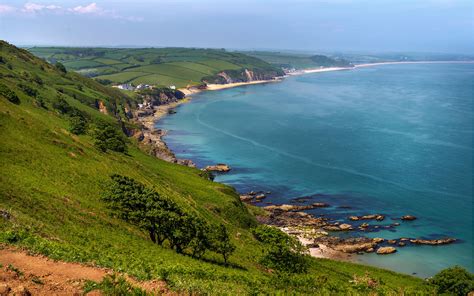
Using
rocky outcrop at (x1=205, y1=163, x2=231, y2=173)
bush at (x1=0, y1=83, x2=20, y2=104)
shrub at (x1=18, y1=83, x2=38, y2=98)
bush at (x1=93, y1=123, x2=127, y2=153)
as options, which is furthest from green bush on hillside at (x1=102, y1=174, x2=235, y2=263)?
rocky outcrop at (x1=205, y1=163, x2=231, y2=173)

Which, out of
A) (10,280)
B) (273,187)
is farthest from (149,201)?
(273,187)

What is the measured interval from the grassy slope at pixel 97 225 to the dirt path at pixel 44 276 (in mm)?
1140

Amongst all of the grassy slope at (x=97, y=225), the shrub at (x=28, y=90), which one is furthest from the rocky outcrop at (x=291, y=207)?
the shrub at (x=28, y=90)

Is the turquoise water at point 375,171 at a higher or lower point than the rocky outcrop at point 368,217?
higher

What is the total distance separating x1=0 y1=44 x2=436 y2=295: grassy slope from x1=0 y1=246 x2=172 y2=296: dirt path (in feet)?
3.74

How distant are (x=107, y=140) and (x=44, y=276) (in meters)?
76.3

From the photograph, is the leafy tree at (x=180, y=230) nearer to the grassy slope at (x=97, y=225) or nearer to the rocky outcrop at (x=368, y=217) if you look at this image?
the grassy slope at (x=97, y=225)

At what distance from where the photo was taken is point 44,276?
23.0 m

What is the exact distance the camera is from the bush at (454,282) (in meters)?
60.2

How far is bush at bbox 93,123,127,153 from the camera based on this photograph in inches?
3425

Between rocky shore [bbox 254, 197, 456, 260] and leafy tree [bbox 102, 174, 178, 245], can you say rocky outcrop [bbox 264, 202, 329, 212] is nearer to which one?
rocky shore [bbox 254, 197, 456, 260]

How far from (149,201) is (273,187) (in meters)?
79.2

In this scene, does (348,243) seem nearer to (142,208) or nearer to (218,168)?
(142,208)

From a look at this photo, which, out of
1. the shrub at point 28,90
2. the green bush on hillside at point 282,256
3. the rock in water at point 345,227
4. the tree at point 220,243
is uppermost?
the shrub at point 28,90
